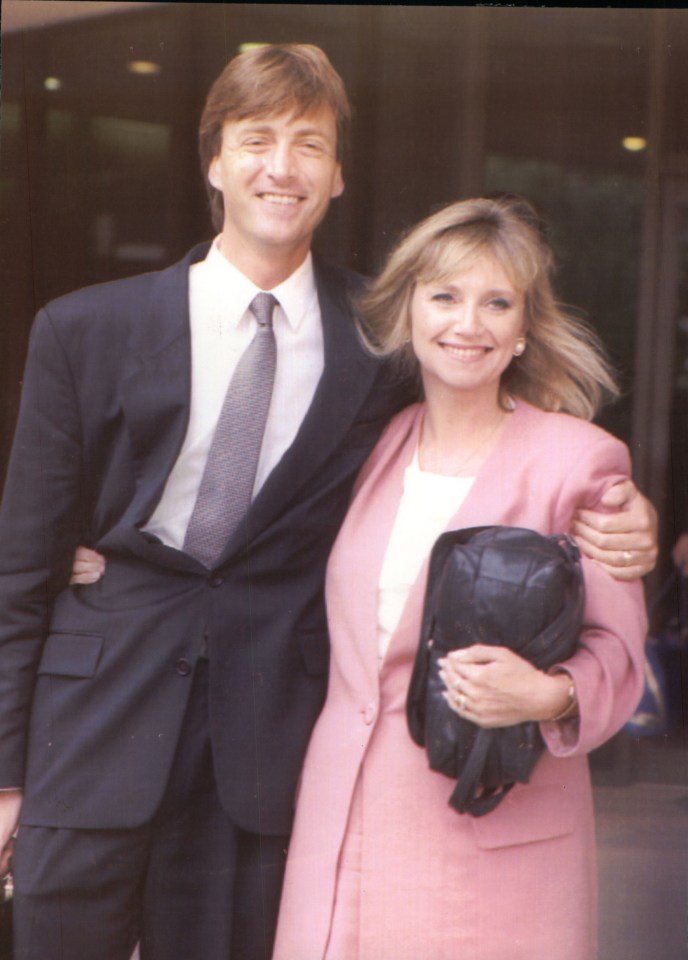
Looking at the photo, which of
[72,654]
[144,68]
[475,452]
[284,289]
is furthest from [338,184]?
[72,654]

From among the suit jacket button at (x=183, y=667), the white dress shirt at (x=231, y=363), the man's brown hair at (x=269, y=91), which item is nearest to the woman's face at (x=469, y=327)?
the white dress shirt at (x=231, y=363)

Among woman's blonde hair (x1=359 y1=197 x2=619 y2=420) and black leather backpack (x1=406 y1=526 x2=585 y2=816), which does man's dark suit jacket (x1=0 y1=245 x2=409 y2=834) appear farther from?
black leather backpack (x1=406 y1=526 x2=585 y2=816)

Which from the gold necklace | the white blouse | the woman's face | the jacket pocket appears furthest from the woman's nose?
the jacket pocket

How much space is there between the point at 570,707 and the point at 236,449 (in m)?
0.99

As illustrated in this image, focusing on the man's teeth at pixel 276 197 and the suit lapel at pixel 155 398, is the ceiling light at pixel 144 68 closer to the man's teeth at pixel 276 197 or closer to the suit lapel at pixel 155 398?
the man's teeth at pixel 276 197

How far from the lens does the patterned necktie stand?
2.90 meters

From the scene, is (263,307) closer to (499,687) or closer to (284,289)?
(284,289)

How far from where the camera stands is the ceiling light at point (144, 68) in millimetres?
3148

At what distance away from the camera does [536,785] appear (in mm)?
2809

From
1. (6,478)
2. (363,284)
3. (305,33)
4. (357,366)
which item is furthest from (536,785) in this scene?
(305,33)

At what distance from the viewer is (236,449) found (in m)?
2.92

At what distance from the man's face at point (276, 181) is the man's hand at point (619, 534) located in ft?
3.09

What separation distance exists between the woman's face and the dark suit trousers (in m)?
0.91

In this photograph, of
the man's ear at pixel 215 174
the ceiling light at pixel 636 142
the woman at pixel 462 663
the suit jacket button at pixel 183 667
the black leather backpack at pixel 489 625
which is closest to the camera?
the black leather backpack at pixel 489 625
